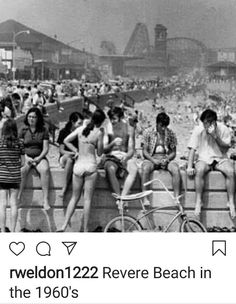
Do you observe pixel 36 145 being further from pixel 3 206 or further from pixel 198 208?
pixel 198 208

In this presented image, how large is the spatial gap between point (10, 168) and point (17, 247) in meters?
0.58

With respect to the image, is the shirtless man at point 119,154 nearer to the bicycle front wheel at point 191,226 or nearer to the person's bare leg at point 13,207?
the bicycle front wheel at point 191,226

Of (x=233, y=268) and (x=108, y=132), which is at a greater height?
(x=108, y=132)

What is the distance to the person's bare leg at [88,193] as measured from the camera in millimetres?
4250

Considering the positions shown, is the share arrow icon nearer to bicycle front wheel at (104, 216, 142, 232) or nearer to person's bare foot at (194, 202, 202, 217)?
bicycle front wheel at (104, 216, 142, 232)

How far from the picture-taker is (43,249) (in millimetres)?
3736

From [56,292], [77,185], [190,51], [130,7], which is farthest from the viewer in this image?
[190,51]

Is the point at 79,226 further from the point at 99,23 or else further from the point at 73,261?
the point at 99,23

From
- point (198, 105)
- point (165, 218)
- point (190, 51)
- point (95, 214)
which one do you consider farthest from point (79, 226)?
point (198, 105)

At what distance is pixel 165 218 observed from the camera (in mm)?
4336

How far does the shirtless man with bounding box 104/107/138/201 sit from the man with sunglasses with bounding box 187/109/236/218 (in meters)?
0.37

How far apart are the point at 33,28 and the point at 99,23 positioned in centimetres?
56

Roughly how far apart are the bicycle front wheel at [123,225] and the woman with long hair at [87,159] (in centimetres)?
18

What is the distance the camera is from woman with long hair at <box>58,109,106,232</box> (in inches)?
167
